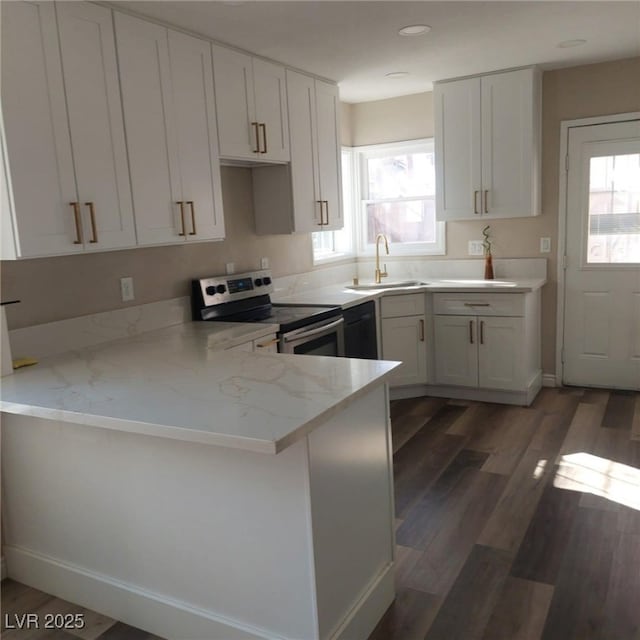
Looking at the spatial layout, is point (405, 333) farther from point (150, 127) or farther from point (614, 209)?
point (150, 127)

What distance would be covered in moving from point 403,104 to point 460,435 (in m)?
2.77

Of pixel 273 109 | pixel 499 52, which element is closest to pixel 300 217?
pixel 273 109

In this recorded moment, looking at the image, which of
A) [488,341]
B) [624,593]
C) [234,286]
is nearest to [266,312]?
[234,286]

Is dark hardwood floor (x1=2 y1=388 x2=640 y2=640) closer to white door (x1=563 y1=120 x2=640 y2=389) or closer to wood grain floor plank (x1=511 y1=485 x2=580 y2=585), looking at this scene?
wood grain floor plank (x1=511 y1=485 x2=580 y2=585)

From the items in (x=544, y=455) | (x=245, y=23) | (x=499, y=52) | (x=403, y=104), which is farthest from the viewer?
(x=403, y=104)

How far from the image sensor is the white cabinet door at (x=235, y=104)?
10.3 feet

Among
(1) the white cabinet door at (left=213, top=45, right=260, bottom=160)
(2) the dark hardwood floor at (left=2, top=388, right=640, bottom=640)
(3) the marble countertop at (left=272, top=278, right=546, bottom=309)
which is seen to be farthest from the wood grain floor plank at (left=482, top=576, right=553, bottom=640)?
(1) the white cabinet door at (left=213, top=45, right=260, bottom=160)

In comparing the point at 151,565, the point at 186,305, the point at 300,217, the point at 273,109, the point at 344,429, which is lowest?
the point at 151,565

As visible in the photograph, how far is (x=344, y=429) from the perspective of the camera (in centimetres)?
189

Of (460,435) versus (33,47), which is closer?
(33,47)

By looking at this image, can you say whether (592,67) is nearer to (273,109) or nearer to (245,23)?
(273,109)

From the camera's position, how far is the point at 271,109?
11.5ft

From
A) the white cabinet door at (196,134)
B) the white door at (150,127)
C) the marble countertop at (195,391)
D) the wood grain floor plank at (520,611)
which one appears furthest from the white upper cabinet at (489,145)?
the wood grain floor plank at (520,611)

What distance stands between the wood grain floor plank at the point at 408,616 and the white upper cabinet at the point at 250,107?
91.7 inches
